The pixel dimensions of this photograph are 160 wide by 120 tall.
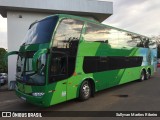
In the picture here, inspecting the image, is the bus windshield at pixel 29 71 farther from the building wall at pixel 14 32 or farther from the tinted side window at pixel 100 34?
the building wall at pixel 14 32

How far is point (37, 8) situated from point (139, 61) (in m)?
9.64

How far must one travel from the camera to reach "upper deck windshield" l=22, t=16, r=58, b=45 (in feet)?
24.4

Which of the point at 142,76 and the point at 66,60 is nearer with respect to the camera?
the point at 66,60

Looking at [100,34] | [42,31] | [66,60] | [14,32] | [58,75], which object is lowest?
[58,75]

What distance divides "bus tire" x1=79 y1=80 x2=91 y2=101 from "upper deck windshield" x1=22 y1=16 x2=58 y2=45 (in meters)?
2.85

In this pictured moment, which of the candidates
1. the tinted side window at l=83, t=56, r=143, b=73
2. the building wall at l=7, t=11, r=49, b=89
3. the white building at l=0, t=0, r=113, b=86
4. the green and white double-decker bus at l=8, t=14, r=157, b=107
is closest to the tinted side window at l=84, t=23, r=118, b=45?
the green and white double-decker bus at l=8, t=14, r=157, b=107

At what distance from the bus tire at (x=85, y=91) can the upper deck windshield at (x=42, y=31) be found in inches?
112

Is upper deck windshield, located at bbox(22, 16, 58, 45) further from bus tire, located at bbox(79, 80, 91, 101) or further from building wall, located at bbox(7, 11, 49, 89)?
building wall, located at bbox(7, 11, 49, 89)

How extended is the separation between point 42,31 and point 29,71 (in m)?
1.68

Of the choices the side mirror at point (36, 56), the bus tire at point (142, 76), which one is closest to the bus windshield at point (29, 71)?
the side mirror at point (36, 56)

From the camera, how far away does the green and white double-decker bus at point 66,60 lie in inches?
278

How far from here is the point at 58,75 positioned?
7.47 metres

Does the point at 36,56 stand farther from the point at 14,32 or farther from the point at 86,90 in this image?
the point at 14,32

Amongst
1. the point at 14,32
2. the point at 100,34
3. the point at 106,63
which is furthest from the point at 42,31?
the point at 14,32
